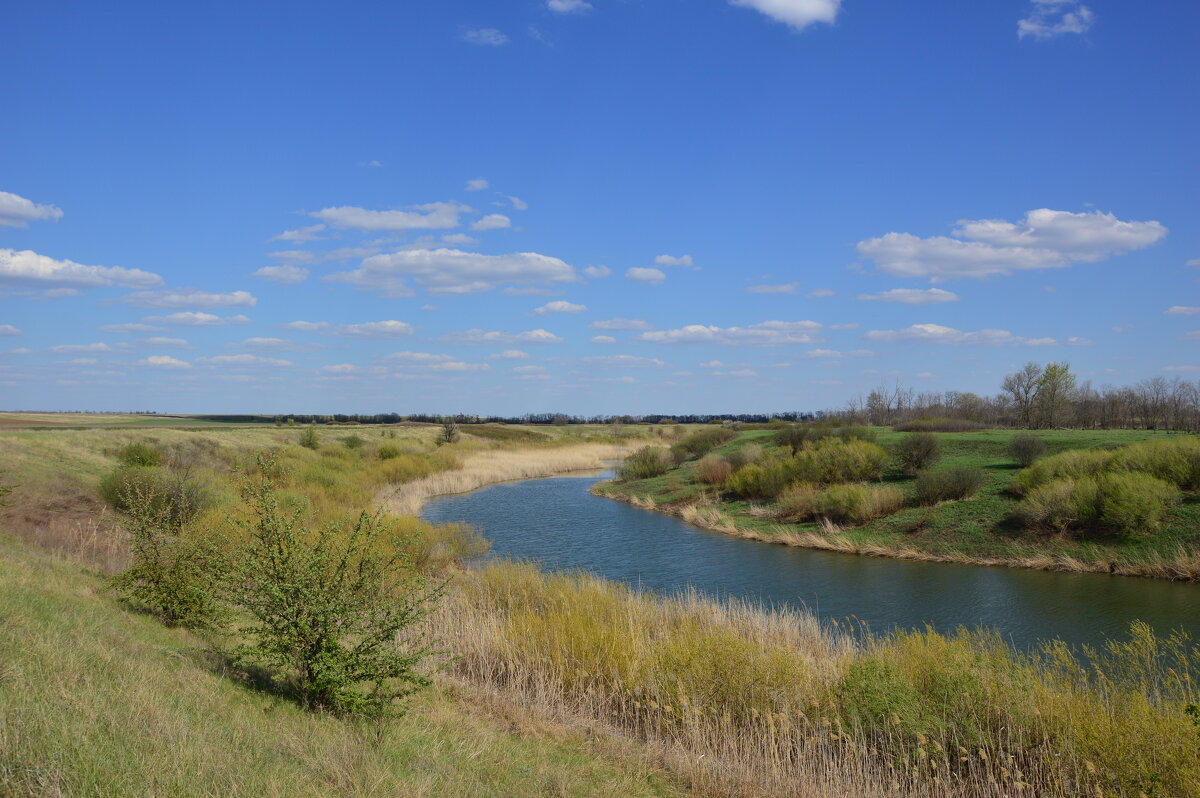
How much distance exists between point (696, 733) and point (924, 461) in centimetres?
2649

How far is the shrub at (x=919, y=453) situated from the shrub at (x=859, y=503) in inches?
134

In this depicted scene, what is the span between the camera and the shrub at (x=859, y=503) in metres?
27.5

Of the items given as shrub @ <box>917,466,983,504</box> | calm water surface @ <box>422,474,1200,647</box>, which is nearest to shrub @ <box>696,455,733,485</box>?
calm water surface @ <box>422,474,1200,647</box>

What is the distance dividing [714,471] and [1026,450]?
16.0 m

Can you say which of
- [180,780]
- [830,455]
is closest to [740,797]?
[180,780]

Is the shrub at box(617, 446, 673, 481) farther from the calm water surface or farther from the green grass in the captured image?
the green grass

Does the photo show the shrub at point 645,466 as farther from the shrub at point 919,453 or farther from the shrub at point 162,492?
the shrub at point 162,492

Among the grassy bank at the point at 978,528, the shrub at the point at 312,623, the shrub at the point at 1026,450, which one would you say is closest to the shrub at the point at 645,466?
the grassy bank at the point at 978,528

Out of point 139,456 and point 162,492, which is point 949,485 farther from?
point 139,456

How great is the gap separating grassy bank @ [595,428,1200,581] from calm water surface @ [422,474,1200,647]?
0.78m

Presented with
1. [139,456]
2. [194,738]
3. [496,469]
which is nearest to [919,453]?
[496,469]

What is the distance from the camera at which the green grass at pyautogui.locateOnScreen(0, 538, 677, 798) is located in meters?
4.52

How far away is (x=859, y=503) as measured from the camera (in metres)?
27.6

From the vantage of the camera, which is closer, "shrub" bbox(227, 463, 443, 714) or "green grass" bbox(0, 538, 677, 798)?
"green grass" bbox(0, 538, 677, 798)
